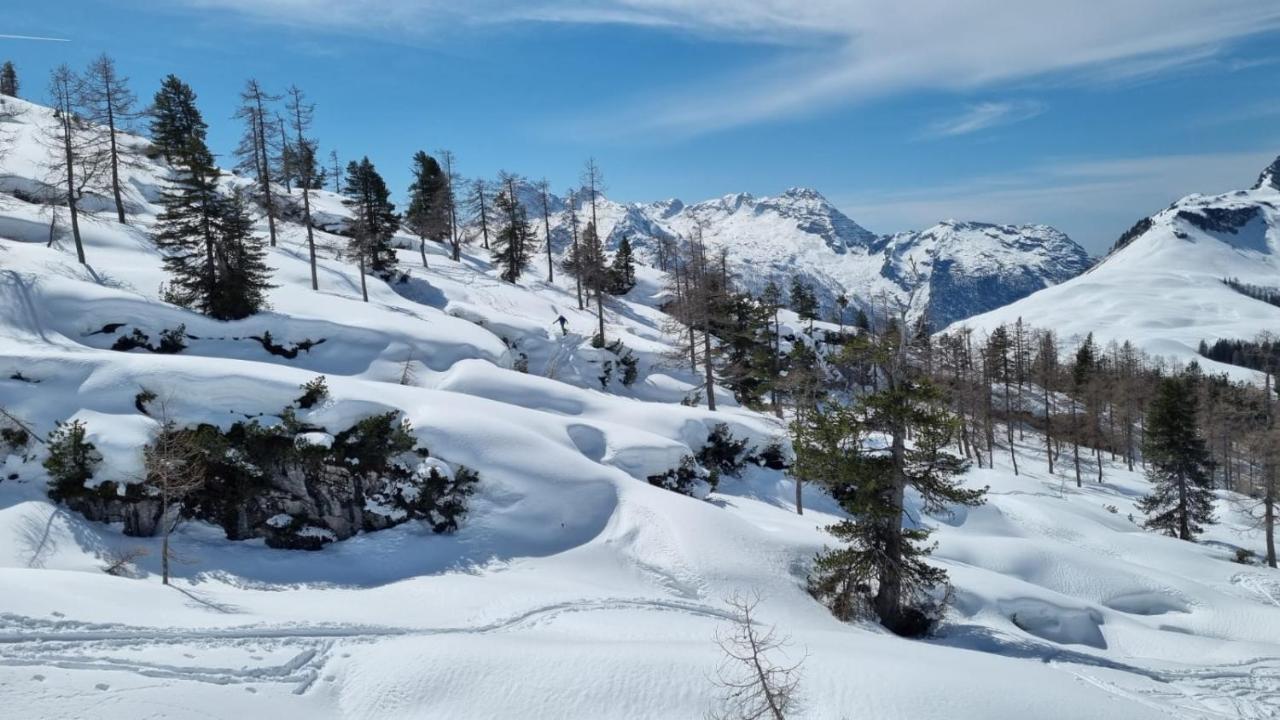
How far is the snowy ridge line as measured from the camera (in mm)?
9812

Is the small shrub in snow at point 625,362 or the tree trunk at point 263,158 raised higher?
the tree trunk at point 263,158

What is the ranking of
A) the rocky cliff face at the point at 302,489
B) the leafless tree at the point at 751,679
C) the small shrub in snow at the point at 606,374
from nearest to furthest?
the leafless tree at the point at 751,679 < the rocky cliff face at the point at 302,489 < the small shrub in snow at the point at 606,374

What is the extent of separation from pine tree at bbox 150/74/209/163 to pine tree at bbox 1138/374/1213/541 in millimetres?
73952

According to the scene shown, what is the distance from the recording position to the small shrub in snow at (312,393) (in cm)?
1986

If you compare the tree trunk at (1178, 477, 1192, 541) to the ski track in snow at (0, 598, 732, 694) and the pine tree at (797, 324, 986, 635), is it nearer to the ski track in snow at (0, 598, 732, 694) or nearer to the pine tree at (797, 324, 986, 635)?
the pine tree at (797, 324, 986, 635)

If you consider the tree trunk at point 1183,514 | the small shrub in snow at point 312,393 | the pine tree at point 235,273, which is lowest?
the tree trunk at point 1183,514

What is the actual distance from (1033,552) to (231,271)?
3757cm

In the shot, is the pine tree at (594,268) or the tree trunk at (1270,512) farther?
the pine tree at (594,268)

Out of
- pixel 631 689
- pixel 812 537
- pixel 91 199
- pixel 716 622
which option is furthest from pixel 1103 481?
pixel 91 199

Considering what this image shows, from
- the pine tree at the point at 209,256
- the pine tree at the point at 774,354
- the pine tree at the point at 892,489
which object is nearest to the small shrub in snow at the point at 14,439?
the pine tree at the point at 209,256

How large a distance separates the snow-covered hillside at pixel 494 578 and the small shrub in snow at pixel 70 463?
463 mm

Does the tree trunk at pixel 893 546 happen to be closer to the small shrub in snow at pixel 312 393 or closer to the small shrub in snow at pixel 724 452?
the small shrub in snow at pixel 724 452

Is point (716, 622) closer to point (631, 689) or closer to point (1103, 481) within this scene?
point (631, 689)

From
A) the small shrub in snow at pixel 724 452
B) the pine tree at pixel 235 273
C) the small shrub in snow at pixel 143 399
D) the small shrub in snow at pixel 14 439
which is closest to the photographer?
the small shrub in snow at pixel 14 439
